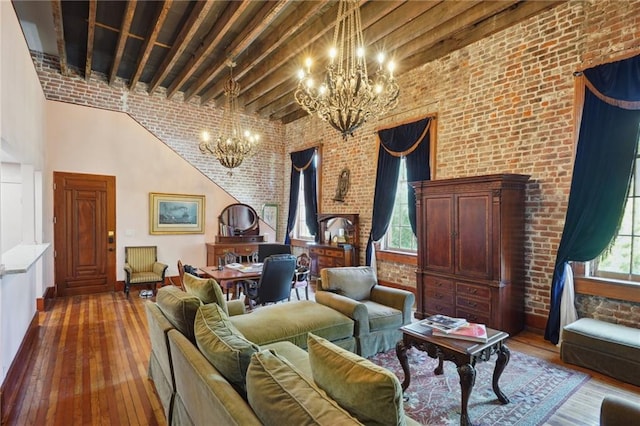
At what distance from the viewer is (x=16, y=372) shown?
10.3 ft

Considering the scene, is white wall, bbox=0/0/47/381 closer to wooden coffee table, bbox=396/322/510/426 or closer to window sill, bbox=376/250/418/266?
wooden coffee table, bbox=396/322/510/426

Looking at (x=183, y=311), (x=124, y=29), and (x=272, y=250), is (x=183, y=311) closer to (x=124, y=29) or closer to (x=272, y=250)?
(x=272, y=250)

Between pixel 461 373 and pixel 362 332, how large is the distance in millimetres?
1222

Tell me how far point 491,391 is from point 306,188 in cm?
604

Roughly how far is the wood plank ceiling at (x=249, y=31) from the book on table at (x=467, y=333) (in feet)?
11.9

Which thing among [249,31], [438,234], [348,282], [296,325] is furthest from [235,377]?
[249,31]

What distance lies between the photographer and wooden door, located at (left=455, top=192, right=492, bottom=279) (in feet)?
13.6

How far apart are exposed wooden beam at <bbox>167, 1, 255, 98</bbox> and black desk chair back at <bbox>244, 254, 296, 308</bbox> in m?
3.16

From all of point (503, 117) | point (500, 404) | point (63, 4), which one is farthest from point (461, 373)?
point (63, 4)

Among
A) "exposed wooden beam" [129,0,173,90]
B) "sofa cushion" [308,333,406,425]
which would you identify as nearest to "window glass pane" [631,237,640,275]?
"sofa cushion" [308,333,406,425]

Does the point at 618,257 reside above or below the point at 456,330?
above

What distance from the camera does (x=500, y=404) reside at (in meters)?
2.70

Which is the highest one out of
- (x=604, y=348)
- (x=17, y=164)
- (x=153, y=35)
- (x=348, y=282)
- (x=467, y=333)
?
(x=153, y=35)

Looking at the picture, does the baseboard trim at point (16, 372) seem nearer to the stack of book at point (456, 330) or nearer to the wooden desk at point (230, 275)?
the wooden desk at point (230, 275)
